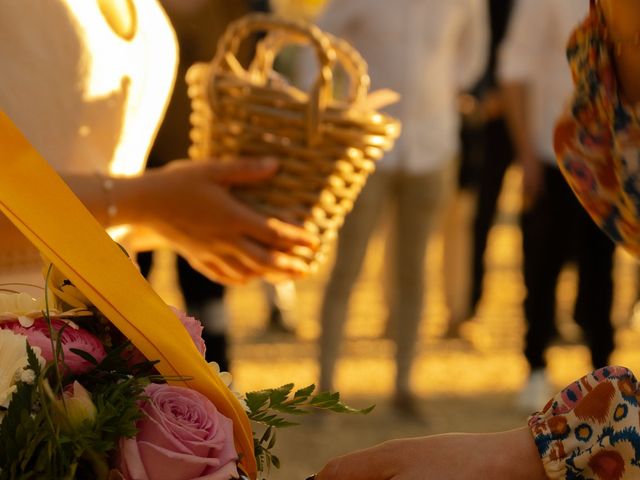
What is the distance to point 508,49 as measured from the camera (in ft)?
16.0

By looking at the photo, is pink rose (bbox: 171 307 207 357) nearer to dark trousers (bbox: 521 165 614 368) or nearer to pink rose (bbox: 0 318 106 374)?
pink rose (bbox: 0 318 106 374)

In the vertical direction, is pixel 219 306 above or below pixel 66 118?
below

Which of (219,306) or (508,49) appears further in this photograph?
(508,49)

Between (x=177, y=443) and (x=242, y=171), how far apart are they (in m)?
1.16

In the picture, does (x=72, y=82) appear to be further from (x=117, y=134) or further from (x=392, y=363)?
(x=392, y=363)

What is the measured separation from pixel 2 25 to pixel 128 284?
2.55 feet

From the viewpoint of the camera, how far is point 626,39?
1.15m


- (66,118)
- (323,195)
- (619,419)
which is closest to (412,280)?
(323,195)

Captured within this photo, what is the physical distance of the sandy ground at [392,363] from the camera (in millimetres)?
4801

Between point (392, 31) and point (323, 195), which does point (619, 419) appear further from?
point (392, 31)

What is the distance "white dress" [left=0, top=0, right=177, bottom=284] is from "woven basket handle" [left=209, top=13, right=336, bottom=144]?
0.31 meters

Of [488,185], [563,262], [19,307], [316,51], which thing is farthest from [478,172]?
[19,307]

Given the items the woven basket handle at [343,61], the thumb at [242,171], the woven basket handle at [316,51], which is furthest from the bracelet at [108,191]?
the woven basket handle at [343,61]

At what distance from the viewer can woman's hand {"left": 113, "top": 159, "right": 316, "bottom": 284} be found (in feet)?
6.66
